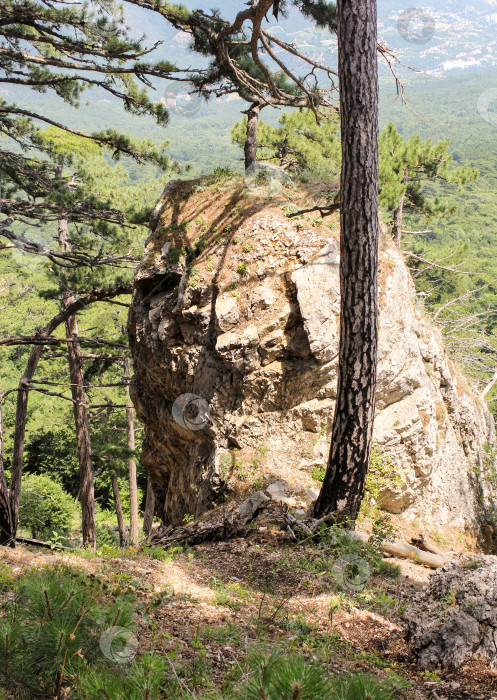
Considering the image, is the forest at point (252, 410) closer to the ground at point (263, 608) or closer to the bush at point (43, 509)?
the ground at point (263, 608)

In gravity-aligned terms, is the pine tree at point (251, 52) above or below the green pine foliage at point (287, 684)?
above

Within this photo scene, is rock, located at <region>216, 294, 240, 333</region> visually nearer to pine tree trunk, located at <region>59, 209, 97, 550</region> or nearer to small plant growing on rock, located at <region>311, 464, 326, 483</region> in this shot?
small plant growing on rock, located at <region>311, 464, 326, 483</region>

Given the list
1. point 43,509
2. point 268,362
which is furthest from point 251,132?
point 43,509

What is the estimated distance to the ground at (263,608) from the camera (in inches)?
106

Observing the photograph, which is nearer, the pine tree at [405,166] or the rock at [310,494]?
the rock at [310,494]

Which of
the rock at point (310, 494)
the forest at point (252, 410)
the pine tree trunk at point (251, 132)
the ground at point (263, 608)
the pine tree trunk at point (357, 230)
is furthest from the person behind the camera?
the pine tree trunk at point (251, 132)

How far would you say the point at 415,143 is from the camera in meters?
14.7

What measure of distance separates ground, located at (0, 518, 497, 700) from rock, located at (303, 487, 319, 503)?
83 centimetres

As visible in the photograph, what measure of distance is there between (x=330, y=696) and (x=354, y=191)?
14.7 feet

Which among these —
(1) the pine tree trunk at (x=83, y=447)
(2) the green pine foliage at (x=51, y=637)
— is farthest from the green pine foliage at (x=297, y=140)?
(2) the green pine foliage at (x=51, y=637)

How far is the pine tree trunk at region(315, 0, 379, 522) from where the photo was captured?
4.85m

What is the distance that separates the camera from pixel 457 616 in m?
2.91

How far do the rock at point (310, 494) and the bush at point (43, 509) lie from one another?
17118 millimetres

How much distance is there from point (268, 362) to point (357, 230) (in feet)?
9.31
